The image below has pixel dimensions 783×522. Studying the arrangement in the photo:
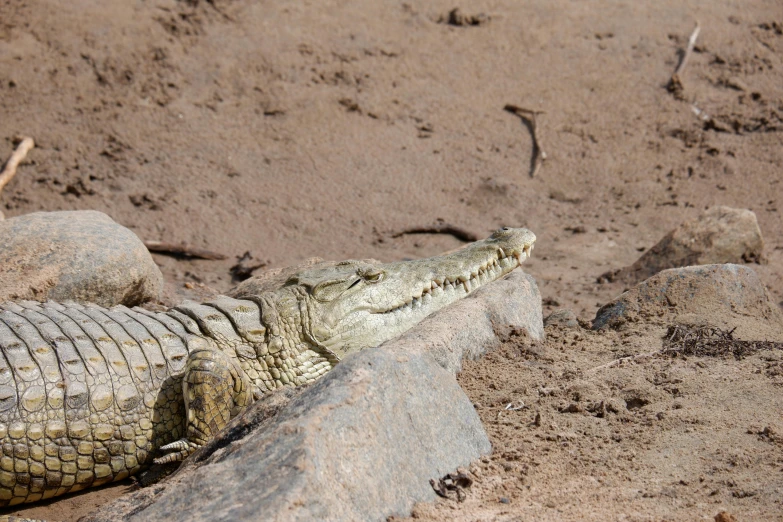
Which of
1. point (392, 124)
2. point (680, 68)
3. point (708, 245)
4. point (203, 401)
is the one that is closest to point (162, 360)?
point (203, 401)

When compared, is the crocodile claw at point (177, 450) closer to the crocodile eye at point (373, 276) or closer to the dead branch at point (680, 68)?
the crocodile eye at point (373, 276)

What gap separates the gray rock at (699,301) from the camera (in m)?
4.66

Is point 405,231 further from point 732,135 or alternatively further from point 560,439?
point 560,439

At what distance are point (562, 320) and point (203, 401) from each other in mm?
2266

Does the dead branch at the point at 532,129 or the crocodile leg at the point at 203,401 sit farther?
the dead branch at the point at 532,129

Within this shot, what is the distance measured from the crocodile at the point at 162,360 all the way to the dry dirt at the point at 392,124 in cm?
201

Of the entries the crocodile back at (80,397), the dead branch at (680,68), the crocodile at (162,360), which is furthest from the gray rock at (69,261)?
the dead branch at (680,68)

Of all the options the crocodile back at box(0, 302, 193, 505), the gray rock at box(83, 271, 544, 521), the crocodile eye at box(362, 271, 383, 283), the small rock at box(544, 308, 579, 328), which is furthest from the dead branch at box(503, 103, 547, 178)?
the gray rock at box(83, 271, 544, 521)

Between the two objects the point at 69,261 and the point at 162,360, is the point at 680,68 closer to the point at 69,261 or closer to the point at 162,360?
the point at 69,261

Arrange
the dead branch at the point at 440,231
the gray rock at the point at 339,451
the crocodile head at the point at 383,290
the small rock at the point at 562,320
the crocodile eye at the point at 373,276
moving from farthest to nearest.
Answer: the dead branch at the point at 440,231 < the small rock at the point at 562,320 < the crocodile eye at the point at 373,276 < the crocodile head at the point at 383,290 < the gray rock at the point at 339,451

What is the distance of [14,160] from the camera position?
7.65 metres

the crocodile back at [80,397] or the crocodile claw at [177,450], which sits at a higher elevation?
the crocodile back at [80,397]

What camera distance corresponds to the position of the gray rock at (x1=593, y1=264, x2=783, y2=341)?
4.66 m

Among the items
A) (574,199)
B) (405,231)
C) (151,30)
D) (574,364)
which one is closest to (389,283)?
(574,364)
